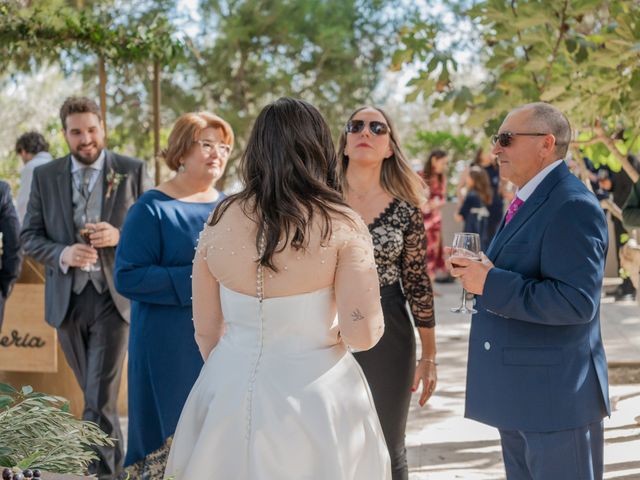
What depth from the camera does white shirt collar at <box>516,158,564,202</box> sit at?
3.70 meters

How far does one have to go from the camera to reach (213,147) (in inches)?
195

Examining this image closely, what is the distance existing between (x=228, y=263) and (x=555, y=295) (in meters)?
1.18

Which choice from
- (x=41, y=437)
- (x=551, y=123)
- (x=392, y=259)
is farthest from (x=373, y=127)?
(x=41, y=437)

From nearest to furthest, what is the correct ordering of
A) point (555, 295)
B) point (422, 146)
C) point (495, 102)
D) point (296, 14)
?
1. point (555, 295)
2. point (495, 102)
3. point (296, 14)
4. point (422, 146)

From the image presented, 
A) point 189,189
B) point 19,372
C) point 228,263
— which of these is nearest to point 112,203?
point 189,189

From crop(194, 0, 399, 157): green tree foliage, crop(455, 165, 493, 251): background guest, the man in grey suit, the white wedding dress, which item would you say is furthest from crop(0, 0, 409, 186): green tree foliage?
the white wedding dress

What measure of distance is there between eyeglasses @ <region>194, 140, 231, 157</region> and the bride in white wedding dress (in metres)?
1.82

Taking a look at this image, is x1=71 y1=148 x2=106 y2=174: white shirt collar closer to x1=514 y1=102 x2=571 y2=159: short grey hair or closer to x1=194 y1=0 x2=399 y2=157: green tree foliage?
x1=514 y1=102 x2=571 y2=159: short grey hair

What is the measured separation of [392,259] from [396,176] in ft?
1.51

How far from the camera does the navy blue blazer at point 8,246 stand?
6.09 m

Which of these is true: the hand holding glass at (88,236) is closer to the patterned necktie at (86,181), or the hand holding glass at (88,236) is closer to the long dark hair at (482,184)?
the patterned necktie at (86,181)

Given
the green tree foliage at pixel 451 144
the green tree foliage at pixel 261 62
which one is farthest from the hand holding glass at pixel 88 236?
the green tree foliage at pixel 451 144

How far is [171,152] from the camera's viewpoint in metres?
4.96

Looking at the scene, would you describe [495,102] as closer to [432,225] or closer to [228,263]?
[228,263]
